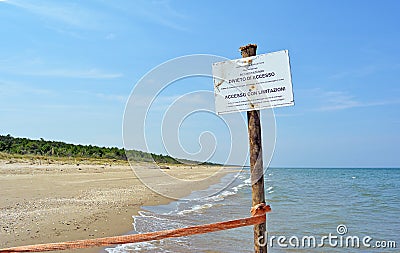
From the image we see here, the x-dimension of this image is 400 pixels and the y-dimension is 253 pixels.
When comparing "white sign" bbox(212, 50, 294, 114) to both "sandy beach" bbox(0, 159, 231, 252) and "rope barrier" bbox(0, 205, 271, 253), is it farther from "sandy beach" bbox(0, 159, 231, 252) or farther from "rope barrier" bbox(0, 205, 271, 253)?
"sandy beach" bbox(0, 159, 231, 252)

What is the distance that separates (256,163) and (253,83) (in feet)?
2.86

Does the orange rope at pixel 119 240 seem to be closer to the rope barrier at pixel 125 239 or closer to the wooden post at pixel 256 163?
the rope barrier at pixel 125 239

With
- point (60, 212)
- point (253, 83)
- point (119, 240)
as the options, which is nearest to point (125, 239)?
point (119, 240)

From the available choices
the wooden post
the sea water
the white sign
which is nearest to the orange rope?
the wooden post

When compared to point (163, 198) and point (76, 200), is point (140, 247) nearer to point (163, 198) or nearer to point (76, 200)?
point (76, 200)

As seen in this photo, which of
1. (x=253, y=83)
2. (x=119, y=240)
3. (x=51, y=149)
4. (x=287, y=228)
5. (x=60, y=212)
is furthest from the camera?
(x=51, y=149)

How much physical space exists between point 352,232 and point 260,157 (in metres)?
8.20

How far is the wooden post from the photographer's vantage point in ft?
12.5

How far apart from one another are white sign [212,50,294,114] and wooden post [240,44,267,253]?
0.14 m

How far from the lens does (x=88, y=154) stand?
170 ft

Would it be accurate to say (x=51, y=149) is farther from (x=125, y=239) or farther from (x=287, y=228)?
(x=125, y=239)

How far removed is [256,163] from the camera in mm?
3939

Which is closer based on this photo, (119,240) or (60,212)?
(119,240)

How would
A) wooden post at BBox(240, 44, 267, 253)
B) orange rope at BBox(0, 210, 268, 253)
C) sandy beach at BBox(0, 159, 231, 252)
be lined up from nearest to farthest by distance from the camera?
orange rope at BBox(0, 210, 268, 253)
wooden post at BBox(240, 44, 267, 253)
sandy beach at BBox(0, 159, 231, 252)
